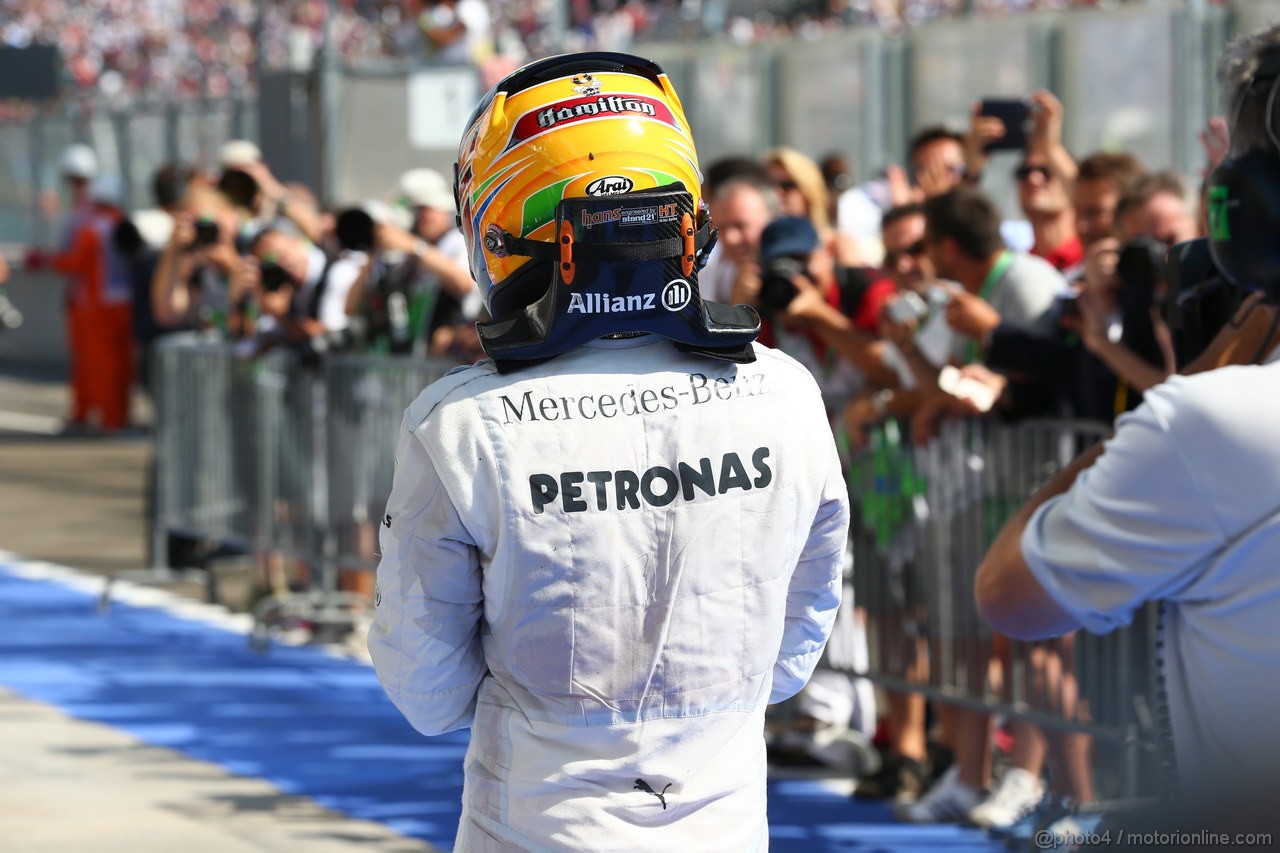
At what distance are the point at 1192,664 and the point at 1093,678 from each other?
10.2 feet

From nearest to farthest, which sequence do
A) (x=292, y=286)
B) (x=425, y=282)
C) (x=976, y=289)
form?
(x=976, y=289), (x=425, y=282), (x=292, y=286)

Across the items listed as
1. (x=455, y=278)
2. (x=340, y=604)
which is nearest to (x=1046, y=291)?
(x=455, y=278)

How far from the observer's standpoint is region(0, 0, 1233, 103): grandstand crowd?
66.0 feet

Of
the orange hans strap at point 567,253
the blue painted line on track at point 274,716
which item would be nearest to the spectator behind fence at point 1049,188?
the blue painted line on track at point 274,716

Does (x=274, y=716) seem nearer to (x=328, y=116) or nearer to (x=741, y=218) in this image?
(x=741, y=218)

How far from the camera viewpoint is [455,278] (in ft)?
25.8

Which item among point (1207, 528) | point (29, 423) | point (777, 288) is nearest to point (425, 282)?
point (777, 288)

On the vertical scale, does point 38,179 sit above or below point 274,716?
above

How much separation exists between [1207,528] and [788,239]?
413cm

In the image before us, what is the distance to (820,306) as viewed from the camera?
19.4 ft

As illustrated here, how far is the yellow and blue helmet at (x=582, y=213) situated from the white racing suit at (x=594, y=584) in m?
0.05

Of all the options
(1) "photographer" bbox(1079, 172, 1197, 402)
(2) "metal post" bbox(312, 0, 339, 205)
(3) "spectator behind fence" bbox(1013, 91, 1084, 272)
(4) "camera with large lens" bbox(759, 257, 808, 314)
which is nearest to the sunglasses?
(3) "spectator behind fence" bbox(1013, 91, 1084, 272)

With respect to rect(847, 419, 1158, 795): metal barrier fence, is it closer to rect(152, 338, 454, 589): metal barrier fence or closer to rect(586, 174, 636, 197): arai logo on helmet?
rect(152, 338, 454, 589): metal barrier fence

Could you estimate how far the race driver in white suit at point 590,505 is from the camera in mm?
2254
